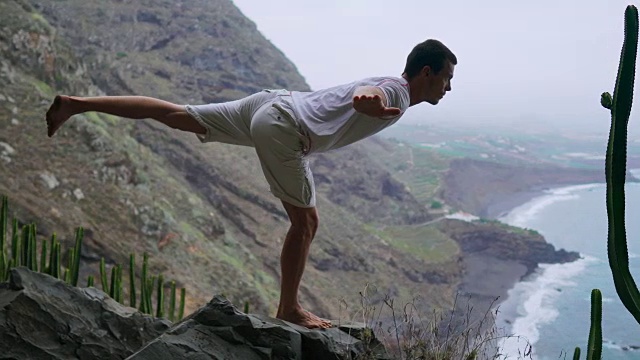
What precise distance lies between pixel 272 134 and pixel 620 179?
98 centimetres

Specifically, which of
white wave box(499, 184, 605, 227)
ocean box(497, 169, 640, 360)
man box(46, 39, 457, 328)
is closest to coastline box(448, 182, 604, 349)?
white wave box(499, 184, 605, 227)

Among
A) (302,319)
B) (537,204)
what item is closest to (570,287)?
(537,204)

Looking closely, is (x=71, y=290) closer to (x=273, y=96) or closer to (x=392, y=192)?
(x=273, y=96)

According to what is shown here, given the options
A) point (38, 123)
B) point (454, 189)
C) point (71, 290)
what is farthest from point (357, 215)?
point (71, 290)

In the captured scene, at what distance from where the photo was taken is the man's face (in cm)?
192

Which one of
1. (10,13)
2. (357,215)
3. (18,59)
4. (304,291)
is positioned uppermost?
(10,13)

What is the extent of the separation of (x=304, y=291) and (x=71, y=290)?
23.8 feet

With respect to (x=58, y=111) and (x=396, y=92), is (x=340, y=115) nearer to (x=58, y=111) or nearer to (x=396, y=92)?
(x=396, y=92)

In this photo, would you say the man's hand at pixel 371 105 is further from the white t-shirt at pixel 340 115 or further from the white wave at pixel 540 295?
the white wave at pixel 540 295

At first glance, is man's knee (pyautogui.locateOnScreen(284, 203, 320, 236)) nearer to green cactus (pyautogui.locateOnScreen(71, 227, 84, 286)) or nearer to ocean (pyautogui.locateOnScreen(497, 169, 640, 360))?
ocean (pyautogui.locateOnScreen(497, 169, 640, 360))

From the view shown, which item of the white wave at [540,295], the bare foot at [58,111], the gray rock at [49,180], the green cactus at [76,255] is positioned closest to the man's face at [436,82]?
the bare foot at [58,111]

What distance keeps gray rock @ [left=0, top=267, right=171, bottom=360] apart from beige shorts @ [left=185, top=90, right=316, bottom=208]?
0.74 metres

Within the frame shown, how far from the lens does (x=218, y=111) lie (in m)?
2.07

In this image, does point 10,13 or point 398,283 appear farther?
point 398,283
